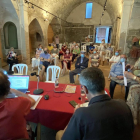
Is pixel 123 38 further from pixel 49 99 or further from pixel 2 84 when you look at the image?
pixel 2 84

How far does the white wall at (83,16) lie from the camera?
12.1 meters

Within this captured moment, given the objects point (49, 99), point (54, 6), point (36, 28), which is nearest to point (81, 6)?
point (54, 6)

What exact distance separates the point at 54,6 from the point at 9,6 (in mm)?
3883

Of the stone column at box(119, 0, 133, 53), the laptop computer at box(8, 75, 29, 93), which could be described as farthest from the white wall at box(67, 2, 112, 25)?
the laptop computer at box(8, 75, 29, 93)

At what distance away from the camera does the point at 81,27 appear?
1276cm

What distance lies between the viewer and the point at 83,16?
1261 centimetres

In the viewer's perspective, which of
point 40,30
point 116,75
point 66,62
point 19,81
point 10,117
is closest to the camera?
point 10,117

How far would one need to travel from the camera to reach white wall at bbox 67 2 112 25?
39.8 ft

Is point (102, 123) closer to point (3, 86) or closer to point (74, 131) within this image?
point (74, 131)

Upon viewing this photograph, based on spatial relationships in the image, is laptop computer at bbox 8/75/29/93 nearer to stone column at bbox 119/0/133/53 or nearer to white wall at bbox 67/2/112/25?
stone column at bbox 119/0/133/53

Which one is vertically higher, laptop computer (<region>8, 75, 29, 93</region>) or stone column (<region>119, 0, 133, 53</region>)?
stone column (<region>119, 0, 133, 53</region>)

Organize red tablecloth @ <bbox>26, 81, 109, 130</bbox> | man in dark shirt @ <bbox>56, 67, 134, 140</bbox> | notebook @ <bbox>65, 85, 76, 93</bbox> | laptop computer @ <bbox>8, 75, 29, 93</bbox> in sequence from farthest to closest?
notebook @ <bbox>65, 85, 76, 93</bbox> < laptop computer @ <bbox>8, 75, 29, 93</bbox> < red tablecloth @ <bbox>26, 81, 109, 130</bbox> < man in dark shirt @ <bbox>56, 67, 134, 140</bbox>

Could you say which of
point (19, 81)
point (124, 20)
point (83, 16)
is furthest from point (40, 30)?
point (19, 81)

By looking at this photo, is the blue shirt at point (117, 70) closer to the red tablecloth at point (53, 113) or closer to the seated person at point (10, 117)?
the red tablecloth at point (53, 113)
